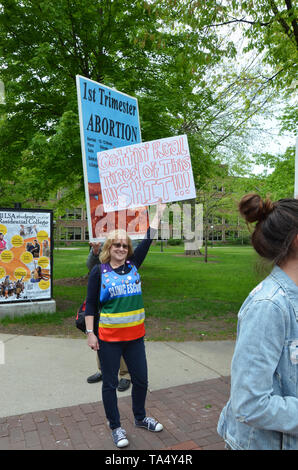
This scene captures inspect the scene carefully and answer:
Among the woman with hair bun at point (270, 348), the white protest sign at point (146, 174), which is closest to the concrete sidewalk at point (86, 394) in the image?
the woman with hair bun at point (270, 348)

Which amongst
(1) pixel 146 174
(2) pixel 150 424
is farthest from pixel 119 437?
(1) pixel 146 174

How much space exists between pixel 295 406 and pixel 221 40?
28.5 ft

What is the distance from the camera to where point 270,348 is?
4.02 feet

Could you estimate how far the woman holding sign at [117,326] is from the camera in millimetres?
2967

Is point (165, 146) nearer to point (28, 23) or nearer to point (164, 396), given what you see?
point (164, 396)

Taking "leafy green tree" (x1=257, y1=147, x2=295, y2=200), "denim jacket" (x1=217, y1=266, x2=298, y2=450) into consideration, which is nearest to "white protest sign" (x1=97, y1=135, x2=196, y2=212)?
"denim jacket" (x1=217, y1=266, x2=298, y2=450)

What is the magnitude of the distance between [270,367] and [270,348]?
0.06m

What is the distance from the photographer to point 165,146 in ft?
11.9

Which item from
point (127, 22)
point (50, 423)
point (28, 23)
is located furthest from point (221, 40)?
point (50, 423)

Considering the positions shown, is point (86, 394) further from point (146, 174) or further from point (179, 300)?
point (179, 300)

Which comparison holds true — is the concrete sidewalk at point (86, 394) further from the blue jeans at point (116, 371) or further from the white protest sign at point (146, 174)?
the white protest sign at point (146, 174)

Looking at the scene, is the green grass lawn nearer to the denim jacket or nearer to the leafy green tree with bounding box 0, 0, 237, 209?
the leafy green tree with bounding box 0, 0, 237, 209

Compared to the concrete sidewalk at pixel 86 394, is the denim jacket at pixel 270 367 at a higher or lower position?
higher

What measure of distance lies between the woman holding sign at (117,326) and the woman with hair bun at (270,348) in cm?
167
